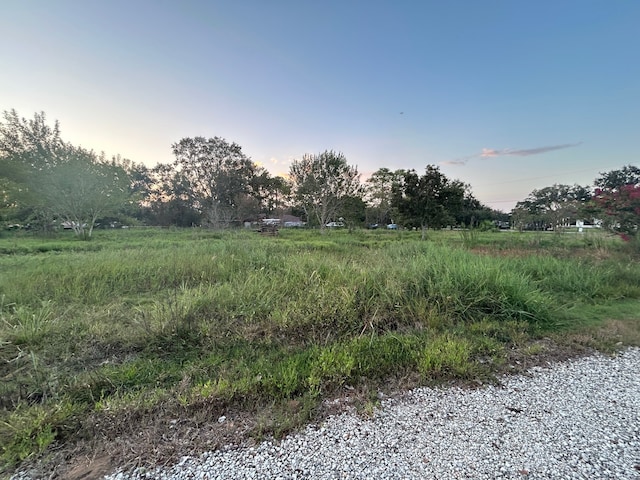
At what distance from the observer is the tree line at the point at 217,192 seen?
1555cm

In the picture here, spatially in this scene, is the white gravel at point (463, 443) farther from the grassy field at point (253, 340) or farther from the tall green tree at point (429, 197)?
the tall green tree at point (429, 197)

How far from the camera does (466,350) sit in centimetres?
256

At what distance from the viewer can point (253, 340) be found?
2873mm

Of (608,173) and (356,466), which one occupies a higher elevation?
(608,173)

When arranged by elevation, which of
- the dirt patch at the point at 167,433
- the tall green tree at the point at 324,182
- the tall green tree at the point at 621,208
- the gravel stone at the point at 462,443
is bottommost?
the dirt patch at the point at 167,433

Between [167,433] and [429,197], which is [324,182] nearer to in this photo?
[429,197]

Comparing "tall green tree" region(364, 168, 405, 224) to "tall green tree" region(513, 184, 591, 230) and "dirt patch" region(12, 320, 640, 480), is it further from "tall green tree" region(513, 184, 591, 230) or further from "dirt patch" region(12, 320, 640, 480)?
"dirt patch" region(12, 320, 640, 480)

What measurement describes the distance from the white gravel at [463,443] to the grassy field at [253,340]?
0.56 feet

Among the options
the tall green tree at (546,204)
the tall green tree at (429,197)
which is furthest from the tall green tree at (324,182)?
the tall green tree at (546,204)

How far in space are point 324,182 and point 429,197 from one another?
34.9ft

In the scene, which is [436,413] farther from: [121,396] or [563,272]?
[563,272]

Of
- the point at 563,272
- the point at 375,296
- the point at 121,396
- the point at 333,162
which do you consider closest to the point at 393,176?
the point at 333,162

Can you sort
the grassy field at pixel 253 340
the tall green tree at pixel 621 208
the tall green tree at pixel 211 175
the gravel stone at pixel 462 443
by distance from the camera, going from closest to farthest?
the gravel stone at pixel 462 443 < the grassy field at pixel 253 340 < the tall green tree at pixel 621 208 < the tall green tree at pixel 211 175

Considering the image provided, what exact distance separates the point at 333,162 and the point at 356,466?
24.0m
